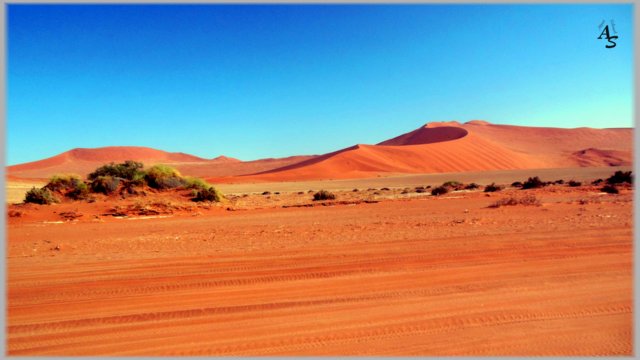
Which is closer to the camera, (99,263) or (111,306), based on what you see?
(111,306)

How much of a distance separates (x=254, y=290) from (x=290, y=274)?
830 mm

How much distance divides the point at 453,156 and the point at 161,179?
258 ft

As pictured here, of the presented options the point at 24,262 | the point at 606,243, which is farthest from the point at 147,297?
the point at 606,243

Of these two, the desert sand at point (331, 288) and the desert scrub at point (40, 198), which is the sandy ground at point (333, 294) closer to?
the desert sand at point (331, 288)

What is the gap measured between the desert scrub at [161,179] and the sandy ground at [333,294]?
11761 millimetres

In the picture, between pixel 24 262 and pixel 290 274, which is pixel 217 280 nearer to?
pixel 290 274

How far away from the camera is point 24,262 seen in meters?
7.37

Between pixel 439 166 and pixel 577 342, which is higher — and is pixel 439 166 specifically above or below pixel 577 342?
above

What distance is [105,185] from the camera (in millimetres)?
19562

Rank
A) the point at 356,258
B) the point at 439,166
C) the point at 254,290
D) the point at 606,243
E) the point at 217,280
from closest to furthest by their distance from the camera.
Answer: the point at 254,290, the point at 217,280, the point at 356,258, the point at 606,243, the point at 439,166

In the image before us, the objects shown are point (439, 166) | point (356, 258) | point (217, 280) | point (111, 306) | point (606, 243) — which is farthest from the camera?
point (439, 166)

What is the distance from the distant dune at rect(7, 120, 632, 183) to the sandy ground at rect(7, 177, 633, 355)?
58298 millimetres

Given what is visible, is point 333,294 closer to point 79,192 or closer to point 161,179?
point 79,192

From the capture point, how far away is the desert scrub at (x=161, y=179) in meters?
21.2
